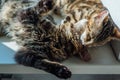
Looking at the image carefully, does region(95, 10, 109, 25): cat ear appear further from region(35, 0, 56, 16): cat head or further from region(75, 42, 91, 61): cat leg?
region(35, 0, 56, 16): cat head

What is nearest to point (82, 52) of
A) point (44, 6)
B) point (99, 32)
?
A: point (99, 32)

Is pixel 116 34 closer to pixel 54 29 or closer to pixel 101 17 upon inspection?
pixel 101 17

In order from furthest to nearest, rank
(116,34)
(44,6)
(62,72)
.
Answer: (44,6) < (116,34) < (62,72)

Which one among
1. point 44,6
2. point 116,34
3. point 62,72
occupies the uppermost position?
point 44,6

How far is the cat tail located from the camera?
113cm

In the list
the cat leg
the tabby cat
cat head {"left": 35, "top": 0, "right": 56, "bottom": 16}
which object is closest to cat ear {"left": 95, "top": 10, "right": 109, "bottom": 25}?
the tabby cat

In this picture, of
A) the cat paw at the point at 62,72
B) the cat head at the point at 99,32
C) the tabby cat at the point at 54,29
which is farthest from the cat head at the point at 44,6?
the cat paw at the point at 62,72

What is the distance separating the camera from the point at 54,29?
50.6 inches

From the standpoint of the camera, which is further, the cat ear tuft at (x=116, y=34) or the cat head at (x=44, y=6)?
the cat head at (x=44, y=6)

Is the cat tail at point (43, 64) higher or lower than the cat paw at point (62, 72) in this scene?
higher

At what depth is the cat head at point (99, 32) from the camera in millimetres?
1220

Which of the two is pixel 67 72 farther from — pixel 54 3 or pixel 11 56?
pixel 54 3

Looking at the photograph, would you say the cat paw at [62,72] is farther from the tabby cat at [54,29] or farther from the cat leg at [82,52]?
the cat leg at [82,52]

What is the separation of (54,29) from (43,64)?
241mm
